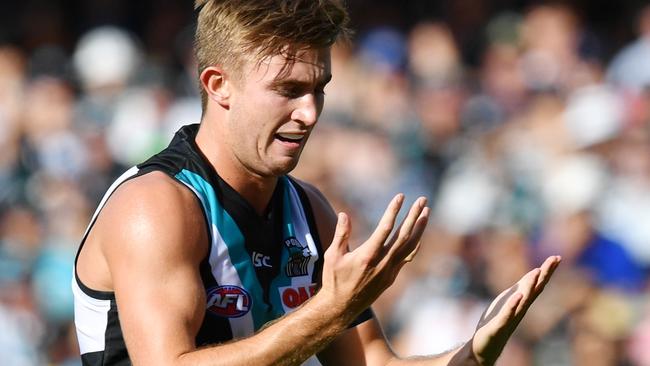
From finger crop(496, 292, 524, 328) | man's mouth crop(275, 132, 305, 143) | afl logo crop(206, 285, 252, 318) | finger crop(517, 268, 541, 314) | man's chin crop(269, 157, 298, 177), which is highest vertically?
man's mouth crop(275, 132, 305, 143)

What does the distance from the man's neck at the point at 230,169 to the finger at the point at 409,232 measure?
2.50 feet

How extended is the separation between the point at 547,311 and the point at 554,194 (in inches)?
56.2

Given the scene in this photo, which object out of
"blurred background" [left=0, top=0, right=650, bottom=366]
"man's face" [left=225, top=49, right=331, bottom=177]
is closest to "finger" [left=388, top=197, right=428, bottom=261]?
"man's face" [left=225, top=49, right=331, bottom=177]

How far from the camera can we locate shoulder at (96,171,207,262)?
12.7 ft

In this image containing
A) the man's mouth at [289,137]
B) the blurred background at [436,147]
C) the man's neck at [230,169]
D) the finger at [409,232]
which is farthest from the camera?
the blurred background at [436,147]

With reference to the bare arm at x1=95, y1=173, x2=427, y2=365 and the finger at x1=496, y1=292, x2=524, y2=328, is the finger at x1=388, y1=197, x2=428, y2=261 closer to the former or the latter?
the bare arm at x1=95, y1=173, x2=427, y2=365

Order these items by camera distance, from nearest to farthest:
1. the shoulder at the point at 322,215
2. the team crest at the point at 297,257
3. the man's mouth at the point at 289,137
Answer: the man's mouth at the point at 289,137 → the team crest at the point at 297,257 → the shoulder at the point at 322,215

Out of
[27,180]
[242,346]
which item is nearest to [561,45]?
[27,180]

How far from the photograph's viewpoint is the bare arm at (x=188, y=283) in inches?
147

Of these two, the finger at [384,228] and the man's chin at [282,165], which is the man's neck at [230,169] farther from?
the finger at [384,228]

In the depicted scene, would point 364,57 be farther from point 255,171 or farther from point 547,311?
point 255,171

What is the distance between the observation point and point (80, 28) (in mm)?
13344

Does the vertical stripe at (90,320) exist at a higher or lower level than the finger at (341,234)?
lower

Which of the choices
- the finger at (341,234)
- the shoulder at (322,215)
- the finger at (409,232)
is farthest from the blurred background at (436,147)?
the finger at (341,234)
